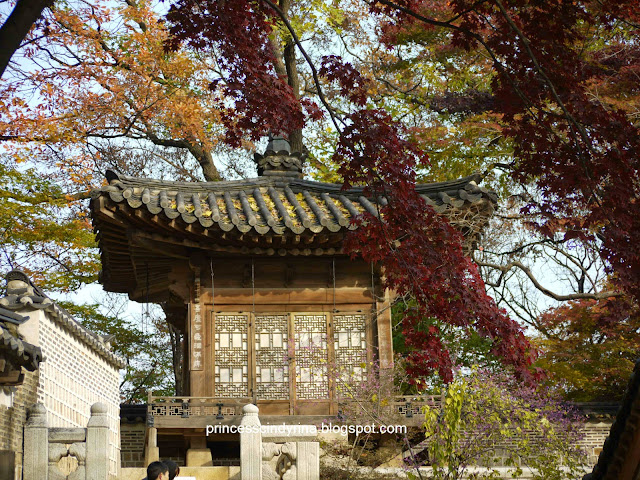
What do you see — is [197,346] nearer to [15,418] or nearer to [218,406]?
[218,406]

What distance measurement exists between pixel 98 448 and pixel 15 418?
1600mm

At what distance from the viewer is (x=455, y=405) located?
877 cm

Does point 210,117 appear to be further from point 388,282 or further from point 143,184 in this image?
point 388,282

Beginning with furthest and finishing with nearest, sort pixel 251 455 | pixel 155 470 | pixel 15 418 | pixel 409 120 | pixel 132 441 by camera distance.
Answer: pixel 409 120 < pixel 132 441 < pixel 15 418 < pixel 251 455 < pixel 155 470

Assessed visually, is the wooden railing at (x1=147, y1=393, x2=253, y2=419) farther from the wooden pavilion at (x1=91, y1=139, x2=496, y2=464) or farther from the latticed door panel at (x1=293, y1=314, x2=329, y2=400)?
the latticed door panel at (x1=293, y1=314, x2=329, y2=400)

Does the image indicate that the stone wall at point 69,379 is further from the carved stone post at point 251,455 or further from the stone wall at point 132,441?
the carved stone post at point 251,455

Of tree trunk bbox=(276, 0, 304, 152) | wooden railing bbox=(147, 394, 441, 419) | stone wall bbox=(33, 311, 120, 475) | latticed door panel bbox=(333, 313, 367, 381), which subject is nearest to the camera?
stone wall bbox=(33, 311, 120, 475)

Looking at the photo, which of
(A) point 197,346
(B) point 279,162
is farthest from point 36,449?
(B) point 279,162

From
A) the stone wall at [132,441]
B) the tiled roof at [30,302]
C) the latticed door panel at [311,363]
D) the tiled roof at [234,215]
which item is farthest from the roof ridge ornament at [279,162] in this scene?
the stone wall at [132,441]

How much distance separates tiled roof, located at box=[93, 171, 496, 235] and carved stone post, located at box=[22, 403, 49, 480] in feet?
13.0

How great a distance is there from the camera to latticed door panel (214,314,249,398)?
1302 centimetres

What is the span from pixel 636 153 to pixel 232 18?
3078mm

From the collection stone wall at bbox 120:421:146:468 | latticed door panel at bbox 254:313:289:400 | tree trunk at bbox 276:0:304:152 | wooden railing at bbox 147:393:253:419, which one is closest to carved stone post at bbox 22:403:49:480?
wooden railing at bbox 147:393:253:419

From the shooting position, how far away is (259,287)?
1349 centimetres
